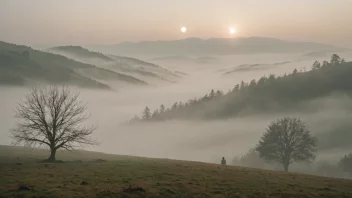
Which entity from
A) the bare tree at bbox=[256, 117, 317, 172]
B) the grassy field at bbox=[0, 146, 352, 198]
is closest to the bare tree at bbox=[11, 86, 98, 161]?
the grassy field at bbox=[0, 146, 352, 198]

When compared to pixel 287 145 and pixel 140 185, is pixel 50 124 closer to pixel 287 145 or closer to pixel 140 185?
pixel 140 185

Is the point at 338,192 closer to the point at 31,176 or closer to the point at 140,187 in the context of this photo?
the point at 140,187

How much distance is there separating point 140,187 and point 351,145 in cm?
17474

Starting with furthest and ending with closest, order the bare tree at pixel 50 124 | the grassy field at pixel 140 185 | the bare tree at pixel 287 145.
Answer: the bare tree at pixel 287 145, the bare tree at pixel 50 124, the grassy field at pixel 140 185

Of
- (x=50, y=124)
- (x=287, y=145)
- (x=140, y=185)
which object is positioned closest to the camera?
(x=140, y=185)

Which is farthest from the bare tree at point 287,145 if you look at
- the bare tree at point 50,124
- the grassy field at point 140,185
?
the bare tree at point 50,124

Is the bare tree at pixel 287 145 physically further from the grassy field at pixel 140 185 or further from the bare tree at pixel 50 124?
the bare tree at pixel 50 124

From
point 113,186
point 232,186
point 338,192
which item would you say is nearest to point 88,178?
→ point 113,186

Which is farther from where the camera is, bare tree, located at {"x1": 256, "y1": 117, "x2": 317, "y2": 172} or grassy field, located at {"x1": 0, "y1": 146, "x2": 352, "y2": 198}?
bare tree, located at {"x1": 256, "y1": 117, "x2": 317, "y2": 172}

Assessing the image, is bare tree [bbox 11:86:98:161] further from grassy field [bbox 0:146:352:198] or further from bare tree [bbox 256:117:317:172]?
bare tree [bbox 256:117:317:172]

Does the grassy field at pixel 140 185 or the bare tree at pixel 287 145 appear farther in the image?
the bare tree at pixel 287 145

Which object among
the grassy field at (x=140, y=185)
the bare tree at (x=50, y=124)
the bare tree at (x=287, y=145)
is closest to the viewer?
the grassy field at (x=140, y=185)

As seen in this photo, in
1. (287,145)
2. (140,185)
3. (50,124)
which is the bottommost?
(140,185)

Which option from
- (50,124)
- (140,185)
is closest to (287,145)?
(50,124)
